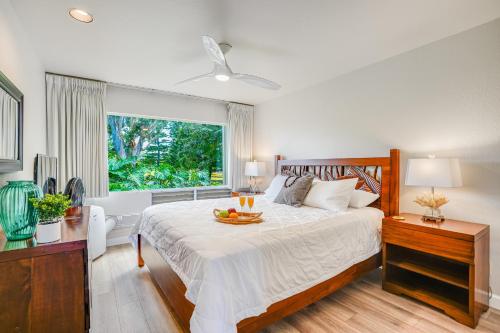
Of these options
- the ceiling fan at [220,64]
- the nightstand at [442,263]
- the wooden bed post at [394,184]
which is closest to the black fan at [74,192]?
the ceiling fan at [220,64]

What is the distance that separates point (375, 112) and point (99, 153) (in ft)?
12.7

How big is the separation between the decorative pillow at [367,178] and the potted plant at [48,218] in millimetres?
3042

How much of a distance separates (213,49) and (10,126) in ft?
5.22

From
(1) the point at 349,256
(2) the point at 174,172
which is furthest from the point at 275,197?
(2) the point at 174,172

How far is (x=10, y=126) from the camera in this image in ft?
5.72

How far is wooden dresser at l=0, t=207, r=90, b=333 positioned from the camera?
1.16 meters

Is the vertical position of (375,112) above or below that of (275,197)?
above

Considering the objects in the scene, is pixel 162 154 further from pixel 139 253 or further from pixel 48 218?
pixel 48 218

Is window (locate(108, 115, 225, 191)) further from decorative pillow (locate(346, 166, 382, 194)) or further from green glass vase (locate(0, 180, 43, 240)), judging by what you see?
green glass vase (locate(0, 180, 43, 240))

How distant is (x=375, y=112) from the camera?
10.1 ft

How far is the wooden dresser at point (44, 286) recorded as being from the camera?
116 cm

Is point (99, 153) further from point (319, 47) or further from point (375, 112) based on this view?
point (375, 112)

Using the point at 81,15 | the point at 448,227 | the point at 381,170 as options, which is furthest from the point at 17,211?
the point at 381,170

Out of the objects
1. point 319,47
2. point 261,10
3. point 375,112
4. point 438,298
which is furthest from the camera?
point 375,112
